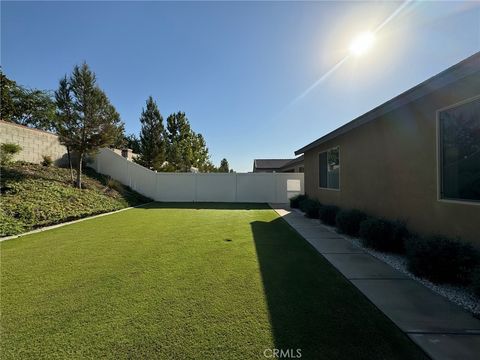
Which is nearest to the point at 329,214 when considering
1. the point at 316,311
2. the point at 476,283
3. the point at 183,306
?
the point at 476,283

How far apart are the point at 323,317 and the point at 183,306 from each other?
1.51 meters

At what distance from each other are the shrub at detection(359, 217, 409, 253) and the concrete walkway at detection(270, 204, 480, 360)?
42 centimetres

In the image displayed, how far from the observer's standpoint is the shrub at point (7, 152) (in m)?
9.10

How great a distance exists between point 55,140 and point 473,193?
16.0 m

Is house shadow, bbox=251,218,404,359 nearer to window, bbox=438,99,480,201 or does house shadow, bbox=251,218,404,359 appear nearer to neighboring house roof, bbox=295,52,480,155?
window, bbox=438,99,480,201

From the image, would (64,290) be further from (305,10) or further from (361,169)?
(305,10)

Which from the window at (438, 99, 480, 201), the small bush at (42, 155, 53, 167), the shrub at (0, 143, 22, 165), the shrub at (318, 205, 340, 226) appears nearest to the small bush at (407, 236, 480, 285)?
the window at (438, 99, 480, 201)

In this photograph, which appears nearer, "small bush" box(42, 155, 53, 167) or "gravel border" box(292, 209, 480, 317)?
"gravel border" box(292, 209, 480, 317)

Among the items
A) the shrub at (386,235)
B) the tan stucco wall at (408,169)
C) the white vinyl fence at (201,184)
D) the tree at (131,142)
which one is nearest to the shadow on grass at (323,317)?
the shrub at (386,235)

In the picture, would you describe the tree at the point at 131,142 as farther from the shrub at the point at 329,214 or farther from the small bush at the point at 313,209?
the shrub at the point at 329,214

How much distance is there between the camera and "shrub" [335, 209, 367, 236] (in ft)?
19.5

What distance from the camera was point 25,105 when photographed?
18016 millimetres

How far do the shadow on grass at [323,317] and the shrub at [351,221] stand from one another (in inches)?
93.0

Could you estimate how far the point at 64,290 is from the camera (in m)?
3.04
